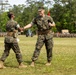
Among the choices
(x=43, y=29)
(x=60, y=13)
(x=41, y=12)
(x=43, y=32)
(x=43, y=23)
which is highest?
(x=41, y=12)

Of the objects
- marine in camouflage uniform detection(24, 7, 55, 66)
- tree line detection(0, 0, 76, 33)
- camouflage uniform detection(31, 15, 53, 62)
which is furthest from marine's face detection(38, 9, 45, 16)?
tree line detection(0, 0, 76, 33)

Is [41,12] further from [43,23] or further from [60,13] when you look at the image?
[60,13]

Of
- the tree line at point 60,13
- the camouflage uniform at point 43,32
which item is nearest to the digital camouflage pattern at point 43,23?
the camouflage uniform at point 43,32

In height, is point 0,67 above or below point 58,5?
above

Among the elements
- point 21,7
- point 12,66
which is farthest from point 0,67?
point 21,7

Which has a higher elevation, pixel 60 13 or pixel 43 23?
pixel 43 23

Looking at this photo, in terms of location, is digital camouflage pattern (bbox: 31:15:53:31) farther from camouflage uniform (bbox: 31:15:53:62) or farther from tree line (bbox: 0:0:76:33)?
tree line (bbox: 0:0:76:33)

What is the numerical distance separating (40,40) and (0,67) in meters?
1.84

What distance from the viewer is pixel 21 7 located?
141625 mm

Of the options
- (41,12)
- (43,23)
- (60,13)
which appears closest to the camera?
(41,12)

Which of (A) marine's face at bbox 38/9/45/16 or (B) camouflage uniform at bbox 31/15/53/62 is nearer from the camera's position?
(A) marine's face at bbox 38/9/45/16

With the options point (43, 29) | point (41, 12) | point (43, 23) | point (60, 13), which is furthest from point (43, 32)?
point (60, 13)

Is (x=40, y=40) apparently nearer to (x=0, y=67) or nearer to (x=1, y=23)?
(x=0, y=67)

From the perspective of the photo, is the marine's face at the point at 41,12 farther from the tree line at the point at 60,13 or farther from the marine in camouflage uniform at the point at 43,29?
the tree line at the point at 60,13
